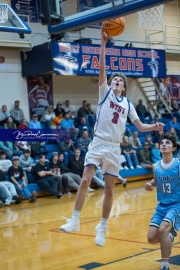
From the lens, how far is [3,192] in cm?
1211

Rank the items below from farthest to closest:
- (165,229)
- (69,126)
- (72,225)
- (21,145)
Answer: (69,126) < (21,145) < (72,225) < (165,229)

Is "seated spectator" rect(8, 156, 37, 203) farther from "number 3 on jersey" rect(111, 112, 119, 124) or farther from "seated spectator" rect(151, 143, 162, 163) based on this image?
"number 3 on jersey" rect(111, 112, 119, 124)

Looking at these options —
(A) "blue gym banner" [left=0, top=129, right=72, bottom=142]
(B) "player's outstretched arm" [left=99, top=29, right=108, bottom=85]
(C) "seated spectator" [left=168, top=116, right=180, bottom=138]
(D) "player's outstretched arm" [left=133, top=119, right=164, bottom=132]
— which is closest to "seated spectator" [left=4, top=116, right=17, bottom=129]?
(A) "blue gym banner" [left=0, top=129, right=72, bottom=142]

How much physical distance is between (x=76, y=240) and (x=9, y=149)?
6.62 m

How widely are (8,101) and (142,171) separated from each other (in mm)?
5555

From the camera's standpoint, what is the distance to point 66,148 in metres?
14.9

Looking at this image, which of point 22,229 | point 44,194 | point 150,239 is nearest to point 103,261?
point 150,239

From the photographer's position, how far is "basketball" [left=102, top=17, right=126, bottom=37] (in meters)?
5.70

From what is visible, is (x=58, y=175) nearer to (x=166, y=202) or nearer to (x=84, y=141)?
(x=84, y=141)

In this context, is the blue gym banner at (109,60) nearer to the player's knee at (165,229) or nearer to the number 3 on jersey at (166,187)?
the number 3 on jersey at (166,187)

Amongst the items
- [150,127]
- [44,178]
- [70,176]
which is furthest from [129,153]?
[150,127]

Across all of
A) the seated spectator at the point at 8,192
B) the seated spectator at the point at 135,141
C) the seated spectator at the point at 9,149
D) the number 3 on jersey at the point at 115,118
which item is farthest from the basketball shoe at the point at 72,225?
the seated spectator at the point at 135,141

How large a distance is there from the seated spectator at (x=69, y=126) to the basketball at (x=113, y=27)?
10.1 meters

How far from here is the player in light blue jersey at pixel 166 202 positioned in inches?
211
